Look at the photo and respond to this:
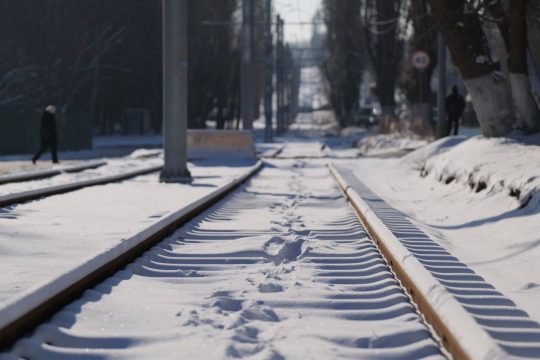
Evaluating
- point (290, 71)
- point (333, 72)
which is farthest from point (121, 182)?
point (290, 71)

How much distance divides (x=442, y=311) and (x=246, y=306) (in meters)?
1.33

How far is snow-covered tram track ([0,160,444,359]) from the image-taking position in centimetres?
491

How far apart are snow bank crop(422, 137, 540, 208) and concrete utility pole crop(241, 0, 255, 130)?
1973cm

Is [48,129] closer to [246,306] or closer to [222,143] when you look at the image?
[222,143]

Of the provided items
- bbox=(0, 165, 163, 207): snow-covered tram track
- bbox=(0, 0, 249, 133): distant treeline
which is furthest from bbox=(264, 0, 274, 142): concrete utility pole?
bbox=(0, 165, 163, 207): snow-covered tram track

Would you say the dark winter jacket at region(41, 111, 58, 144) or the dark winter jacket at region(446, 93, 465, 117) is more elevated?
the dark winter jacket at region(446, 93, 465, 117)

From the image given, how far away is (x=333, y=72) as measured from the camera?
87.0 m

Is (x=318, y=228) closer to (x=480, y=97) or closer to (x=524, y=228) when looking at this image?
(x=524, y=228)

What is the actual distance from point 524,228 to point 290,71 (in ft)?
342

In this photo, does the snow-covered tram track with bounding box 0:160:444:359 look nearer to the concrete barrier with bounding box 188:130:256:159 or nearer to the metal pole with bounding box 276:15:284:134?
the concrete barrier with bounding box 188:130:256:159

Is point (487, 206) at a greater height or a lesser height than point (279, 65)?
lesser

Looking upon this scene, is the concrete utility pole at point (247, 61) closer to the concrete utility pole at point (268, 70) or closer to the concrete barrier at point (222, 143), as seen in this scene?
the concrete barrier at point (222, 143)

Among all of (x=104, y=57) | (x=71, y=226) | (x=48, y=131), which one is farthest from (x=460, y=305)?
(x=104, y=57)

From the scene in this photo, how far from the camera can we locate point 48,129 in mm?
27312
